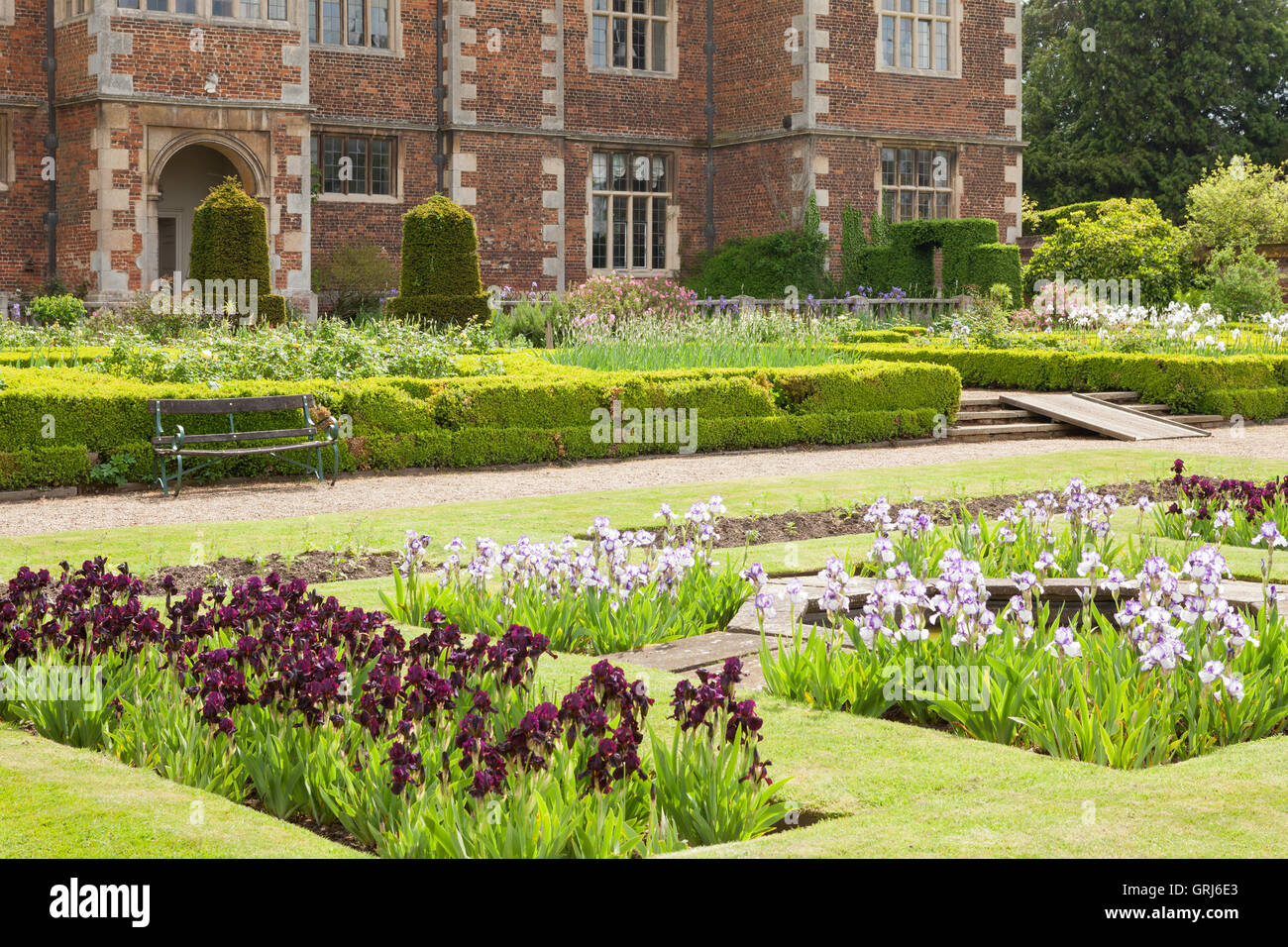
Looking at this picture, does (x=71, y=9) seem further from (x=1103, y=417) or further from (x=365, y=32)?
(x=1103, y=417)

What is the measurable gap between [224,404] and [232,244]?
613 centimetres

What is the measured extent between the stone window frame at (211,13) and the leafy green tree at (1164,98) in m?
26.8

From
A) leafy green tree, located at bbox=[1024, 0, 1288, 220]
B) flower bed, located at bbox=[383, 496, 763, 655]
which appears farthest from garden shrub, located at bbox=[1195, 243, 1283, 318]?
flower bed, located at bbox=[383, 496, 763, 655]

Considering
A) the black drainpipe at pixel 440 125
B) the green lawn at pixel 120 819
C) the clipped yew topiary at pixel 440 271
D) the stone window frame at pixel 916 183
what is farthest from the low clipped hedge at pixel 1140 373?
the green lawn at pixel 120 819

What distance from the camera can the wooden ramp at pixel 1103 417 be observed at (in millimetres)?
15547

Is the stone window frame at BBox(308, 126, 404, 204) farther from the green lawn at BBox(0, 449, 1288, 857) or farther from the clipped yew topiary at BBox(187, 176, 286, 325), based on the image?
the green lawn at BBox(0, 449, 1288, 857)

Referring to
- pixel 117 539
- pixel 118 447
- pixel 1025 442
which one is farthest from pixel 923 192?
pixel 117 539

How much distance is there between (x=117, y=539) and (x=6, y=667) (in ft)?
11.7

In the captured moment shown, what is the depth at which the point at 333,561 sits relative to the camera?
26.8ft

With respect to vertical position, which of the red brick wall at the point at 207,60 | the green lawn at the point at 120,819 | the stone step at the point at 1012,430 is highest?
the red brick wall at the point at 207,60

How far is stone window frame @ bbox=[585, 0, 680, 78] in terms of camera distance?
26547 millimetres

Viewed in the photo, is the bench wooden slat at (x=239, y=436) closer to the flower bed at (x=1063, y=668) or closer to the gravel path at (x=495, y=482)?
the gravel path at (x=495, y=482)

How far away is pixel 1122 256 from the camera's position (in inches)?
1070

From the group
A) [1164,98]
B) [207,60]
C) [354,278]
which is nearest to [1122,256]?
[354,278]
